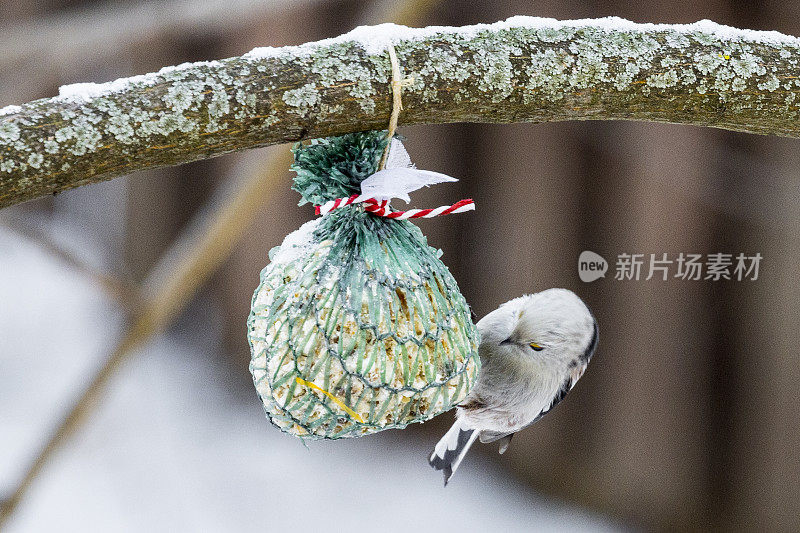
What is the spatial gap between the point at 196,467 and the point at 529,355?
6.90 feet

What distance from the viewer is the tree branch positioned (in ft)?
1.92

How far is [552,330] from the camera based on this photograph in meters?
0.79

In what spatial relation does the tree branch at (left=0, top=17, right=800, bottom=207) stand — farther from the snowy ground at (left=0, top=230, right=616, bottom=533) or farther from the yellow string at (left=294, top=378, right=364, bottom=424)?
the snowy ground at (left=0, top=230, right=616, bottom=533)

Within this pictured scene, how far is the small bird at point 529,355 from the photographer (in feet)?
2.60

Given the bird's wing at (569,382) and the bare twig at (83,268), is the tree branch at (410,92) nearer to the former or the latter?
the bird's wing at (569,382)

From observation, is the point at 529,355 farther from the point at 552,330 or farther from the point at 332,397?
the point at 332,397

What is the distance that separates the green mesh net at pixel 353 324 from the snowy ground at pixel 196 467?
65.0 inches

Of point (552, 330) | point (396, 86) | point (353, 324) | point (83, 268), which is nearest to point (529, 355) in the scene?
point (552, 330)

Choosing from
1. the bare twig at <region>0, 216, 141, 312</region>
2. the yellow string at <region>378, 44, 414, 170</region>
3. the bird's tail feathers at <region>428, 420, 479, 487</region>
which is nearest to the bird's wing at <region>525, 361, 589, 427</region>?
the bird's tail feathers at <region>428, 420, 479, 487</region>

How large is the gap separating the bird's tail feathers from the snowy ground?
4.60 ft

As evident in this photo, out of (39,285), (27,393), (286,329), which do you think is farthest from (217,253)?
(39,285)

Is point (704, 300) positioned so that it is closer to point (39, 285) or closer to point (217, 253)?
point (217, 253)

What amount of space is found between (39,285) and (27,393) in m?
0.62

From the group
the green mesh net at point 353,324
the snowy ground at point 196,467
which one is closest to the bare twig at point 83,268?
the green mesh net at point 353,324
